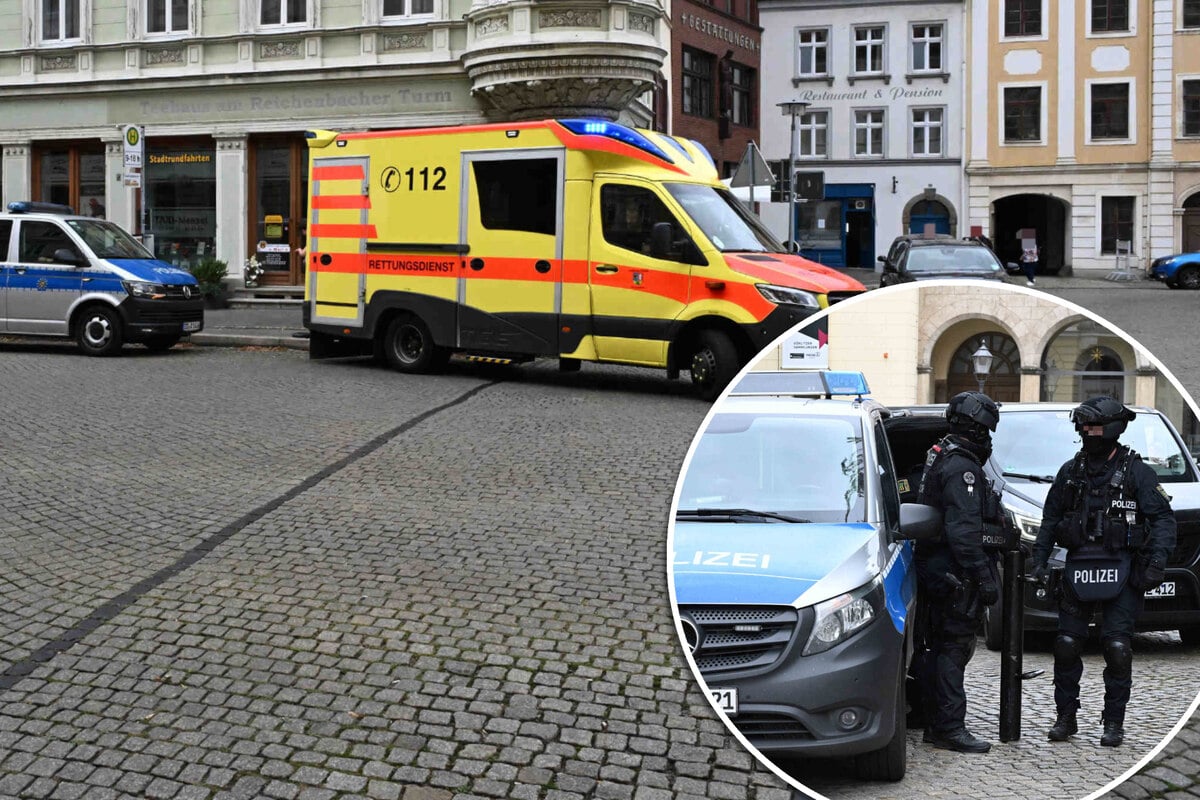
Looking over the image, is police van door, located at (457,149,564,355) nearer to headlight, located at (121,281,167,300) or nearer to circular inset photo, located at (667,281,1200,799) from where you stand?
headlight, located at (121,281,167,300)

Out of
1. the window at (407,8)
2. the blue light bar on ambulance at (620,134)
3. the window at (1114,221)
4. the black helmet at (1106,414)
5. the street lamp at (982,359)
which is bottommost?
the black helmet at (1106,414)

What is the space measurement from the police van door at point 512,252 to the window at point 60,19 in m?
19.6

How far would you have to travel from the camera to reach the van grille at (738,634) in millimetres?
1348

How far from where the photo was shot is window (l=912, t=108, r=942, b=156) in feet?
167

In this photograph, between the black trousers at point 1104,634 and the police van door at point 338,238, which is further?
the police van door at point 338,238

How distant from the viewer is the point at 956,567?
1.42 meters

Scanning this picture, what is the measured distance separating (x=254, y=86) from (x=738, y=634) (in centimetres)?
3015

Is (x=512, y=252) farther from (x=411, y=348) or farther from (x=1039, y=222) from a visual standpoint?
(x=1039, y=222)

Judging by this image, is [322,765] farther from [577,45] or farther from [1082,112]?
[1082,112]

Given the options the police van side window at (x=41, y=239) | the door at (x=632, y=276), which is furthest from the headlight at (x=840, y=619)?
the police van side window at (x=41, y=239)

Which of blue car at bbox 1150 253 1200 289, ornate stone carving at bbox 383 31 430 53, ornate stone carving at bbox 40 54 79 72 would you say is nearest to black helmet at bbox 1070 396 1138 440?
ornate stone carving at bbox 383 31 430 53

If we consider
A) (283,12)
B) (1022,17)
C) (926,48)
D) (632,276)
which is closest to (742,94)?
(926,48)

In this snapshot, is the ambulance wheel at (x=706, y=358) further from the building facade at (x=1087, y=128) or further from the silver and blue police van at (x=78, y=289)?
the building facade at (x=1087, y=128)

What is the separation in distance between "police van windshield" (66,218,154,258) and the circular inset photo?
63.1ft
